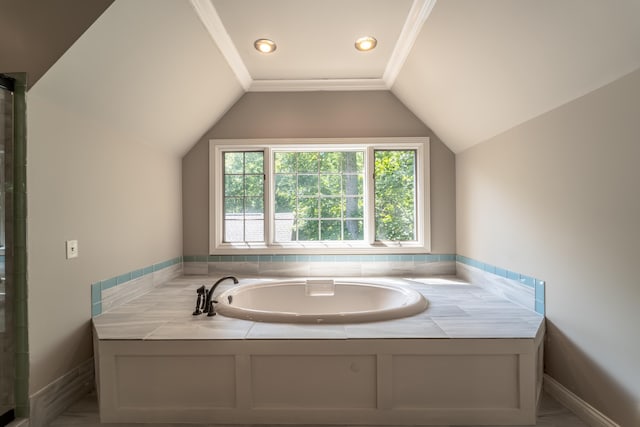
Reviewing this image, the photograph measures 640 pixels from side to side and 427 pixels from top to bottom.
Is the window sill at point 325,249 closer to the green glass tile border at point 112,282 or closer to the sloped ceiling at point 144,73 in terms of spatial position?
the green glass tile border at point 112,282

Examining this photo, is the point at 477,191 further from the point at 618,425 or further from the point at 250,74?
the point at 250,74

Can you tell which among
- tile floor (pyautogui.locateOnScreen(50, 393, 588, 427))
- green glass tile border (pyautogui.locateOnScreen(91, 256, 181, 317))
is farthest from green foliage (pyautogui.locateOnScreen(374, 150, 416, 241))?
green glass tile border (pyautogui.locateOnScreen(91, 256, 181, 317))

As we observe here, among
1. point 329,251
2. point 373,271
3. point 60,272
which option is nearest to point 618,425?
point 373,271

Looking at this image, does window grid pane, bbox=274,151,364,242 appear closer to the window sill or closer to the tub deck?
the window sill

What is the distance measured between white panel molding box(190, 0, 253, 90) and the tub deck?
176 centimetres

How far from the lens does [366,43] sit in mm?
2117

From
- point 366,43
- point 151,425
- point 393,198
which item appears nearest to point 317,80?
point 366,43

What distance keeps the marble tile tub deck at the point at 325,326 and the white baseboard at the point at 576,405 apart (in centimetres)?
36

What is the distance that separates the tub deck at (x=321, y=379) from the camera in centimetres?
148

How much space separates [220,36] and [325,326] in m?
1.88

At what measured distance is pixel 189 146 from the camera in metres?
2.81

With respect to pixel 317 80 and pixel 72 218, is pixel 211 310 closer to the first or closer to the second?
pixel 72 218

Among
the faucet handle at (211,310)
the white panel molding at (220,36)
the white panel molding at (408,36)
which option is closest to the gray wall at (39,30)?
the white panel molding at (220,36)

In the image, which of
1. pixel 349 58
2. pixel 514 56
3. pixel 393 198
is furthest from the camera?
pixel 393 198
